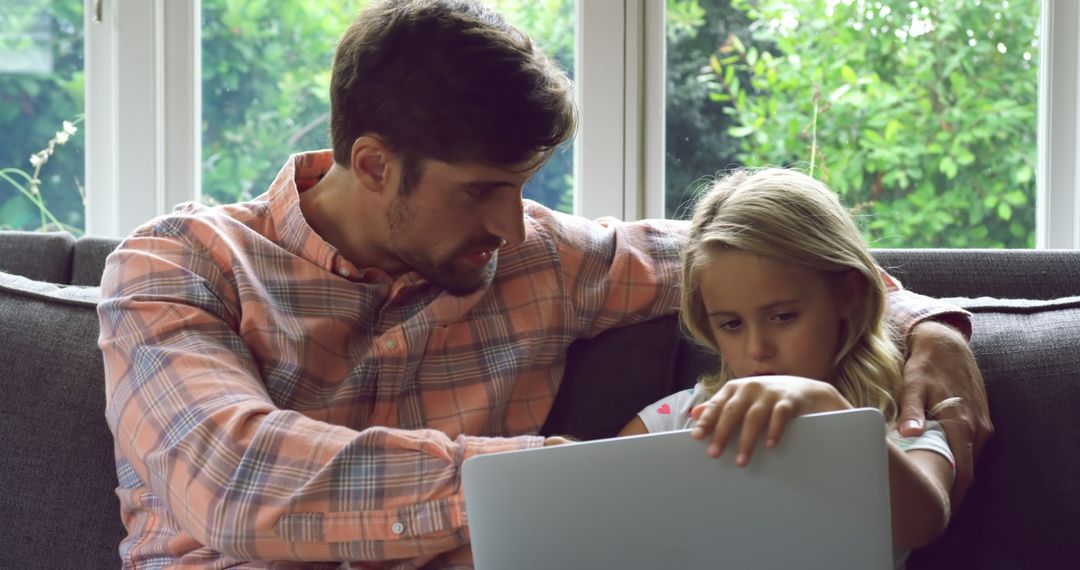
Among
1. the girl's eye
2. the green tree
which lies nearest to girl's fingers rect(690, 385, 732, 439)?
the girl's eye

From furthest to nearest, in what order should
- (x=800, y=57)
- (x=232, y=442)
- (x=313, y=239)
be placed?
(x=800, y=57) → (x=313, y=239) → (x=232, y=442)

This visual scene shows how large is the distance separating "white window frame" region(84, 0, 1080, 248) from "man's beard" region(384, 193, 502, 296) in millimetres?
944

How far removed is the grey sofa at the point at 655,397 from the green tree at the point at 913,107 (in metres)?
0.70

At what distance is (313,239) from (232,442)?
361mm

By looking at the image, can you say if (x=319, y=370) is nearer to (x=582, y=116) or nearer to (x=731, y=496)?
(x=731, y=496)

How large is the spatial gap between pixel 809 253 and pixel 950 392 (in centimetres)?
22

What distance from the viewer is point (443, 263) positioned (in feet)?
4.69

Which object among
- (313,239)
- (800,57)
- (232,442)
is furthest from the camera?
(800,57)

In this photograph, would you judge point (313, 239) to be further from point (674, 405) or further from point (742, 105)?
point (742, 105)

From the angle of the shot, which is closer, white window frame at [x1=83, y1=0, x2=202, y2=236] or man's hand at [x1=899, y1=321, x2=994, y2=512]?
man's hand at [x1=899, y1=321, x2=994, y2=512]

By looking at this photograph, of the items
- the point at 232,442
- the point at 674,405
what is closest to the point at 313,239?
the point at 232,442

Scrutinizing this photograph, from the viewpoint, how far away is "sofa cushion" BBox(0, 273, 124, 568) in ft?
4.65

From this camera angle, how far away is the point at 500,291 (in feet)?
4.90

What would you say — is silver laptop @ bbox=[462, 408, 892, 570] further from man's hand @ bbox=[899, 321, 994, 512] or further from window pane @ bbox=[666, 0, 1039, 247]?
window pane @ bbox=[666, 0, 1039, 247]
